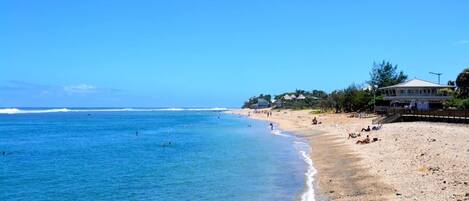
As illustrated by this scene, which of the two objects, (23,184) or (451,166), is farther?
(23,184)


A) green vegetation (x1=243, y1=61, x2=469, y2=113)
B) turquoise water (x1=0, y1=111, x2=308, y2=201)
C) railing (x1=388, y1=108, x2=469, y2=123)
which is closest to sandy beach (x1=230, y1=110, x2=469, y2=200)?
→ turquoise water (x1=0, y1=111, x2=308, y2=201)

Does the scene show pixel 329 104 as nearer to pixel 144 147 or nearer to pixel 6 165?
pixel 144 147

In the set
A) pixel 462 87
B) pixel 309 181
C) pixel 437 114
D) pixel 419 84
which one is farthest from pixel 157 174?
pixel 462 87

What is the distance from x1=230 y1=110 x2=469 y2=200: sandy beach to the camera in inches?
787

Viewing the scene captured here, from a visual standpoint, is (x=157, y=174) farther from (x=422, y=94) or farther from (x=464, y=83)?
(x=464, y=83)

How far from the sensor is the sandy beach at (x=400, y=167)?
2000 cm

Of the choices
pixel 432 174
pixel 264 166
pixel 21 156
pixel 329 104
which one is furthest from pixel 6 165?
pixel 329 104

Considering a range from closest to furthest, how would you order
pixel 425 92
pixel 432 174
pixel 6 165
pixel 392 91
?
pixel 432 174 → pixel 6 165 → pixel 425 92 → pixel 392 91

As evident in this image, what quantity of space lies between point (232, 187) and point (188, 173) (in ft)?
18.8

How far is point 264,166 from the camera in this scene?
33.3 m

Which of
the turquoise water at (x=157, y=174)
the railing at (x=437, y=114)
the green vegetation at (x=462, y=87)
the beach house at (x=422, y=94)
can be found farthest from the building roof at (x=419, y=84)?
the turquoise water at (x=157, y=174)

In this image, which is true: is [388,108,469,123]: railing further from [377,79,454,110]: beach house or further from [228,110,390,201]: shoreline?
[228,110,390,201]: shoreline

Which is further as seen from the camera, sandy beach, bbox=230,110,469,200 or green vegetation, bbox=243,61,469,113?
green vegetation, bbox=243,61,469,113

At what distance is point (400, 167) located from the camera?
85.0ft
